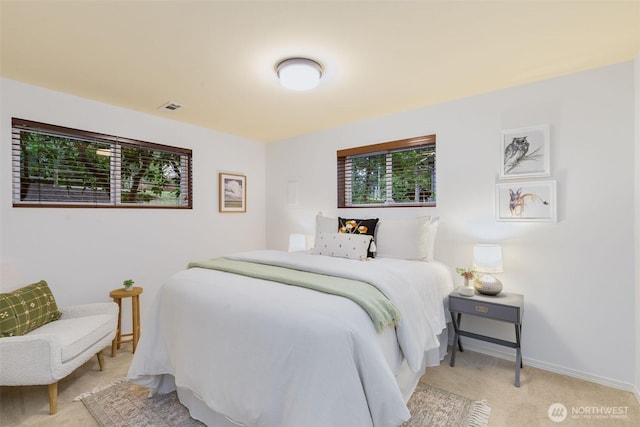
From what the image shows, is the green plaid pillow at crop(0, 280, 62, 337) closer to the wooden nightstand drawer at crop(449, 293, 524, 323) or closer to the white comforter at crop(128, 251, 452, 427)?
the white comforter at crop(128, 251, 452, 427)

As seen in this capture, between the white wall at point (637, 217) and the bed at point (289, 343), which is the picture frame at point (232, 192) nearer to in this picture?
the bed at point (289, 343)

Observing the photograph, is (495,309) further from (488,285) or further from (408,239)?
(408,239)

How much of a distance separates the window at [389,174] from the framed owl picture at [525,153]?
24.5 inches

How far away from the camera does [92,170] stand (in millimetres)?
2812

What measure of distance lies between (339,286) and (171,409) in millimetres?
1351

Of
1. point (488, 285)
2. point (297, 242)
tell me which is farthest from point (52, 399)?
point (488, 285)

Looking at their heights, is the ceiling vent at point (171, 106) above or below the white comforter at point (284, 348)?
above

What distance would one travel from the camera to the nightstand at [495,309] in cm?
212

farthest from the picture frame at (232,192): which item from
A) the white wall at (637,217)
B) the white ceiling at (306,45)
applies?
the white wall at (637,217)

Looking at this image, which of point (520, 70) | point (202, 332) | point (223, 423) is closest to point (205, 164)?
point (202, 332)

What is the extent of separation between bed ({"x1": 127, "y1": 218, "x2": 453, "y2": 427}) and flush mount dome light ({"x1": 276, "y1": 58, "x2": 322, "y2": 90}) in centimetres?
131

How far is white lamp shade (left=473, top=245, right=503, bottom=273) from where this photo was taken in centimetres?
236

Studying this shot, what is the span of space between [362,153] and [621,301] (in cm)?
251

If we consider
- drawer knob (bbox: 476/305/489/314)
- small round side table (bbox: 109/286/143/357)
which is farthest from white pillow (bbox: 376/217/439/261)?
small round side table (bbox: 109/286/143/357)
